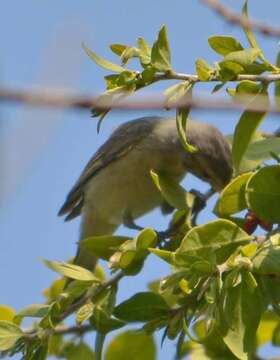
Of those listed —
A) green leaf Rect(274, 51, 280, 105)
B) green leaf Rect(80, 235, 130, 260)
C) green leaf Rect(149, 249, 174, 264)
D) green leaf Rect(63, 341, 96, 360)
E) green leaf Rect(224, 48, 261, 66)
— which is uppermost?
green leaf Rect(224, 48, 261, 66)

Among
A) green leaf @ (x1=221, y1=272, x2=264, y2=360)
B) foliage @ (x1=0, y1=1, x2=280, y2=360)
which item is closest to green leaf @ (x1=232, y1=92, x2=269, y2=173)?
foliage @ (x1=0, y1=1, x2=280, y2=360)

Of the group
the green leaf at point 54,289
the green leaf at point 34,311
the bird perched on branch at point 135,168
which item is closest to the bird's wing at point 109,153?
the bird perched on branch at point 135,168

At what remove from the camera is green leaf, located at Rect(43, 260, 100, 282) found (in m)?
2.47

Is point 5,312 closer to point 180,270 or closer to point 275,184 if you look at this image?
point 180,270

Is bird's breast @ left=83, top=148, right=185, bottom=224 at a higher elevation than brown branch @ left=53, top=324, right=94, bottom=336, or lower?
lower

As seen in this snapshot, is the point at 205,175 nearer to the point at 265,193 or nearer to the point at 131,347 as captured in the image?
the point at 131,347

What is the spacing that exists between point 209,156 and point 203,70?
101 inches

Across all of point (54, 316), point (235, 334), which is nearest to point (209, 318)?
point (235, 334)

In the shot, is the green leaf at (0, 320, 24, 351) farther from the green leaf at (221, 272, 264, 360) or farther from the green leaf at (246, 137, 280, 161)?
the green leaf at (246, 137, 280, 161)

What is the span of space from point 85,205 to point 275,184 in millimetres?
3258

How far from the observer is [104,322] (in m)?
2.52

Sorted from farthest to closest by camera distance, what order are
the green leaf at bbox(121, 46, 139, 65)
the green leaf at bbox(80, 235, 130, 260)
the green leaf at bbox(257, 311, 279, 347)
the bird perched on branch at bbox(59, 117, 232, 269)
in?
the bird perched on branch at bbox(59, 117, 232, 269)
the green leaf at bbox(257, 311, 279, 347)
the green leaf at bbox(80, 235, 130, 260)
the green leaf at bbox(121, 46, 139, 65)

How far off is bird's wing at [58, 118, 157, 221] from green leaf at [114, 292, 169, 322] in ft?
8.44

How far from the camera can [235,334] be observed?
7.00 feet
